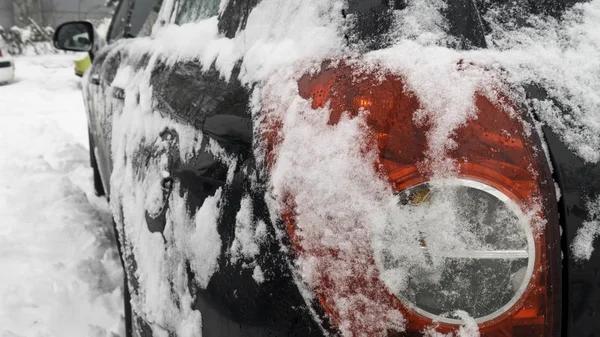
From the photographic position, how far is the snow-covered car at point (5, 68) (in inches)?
469

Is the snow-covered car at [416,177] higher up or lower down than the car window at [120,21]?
higher up

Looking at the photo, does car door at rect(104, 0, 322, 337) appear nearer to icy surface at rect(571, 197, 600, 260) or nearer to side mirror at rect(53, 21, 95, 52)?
icy surface at rect(571, 197, 600, 260)

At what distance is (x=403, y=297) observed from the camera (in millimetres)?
895

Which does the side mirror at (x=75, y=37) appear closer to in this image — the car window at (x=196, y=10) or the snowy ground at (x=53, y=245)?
the snowy ground at (x=53, y=245)

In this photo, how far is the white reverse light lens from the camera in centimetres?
86

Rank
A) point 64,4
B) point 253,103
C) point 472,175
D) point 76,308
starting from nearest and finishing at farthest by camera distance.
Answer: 1. point 472,175
2. point 253,103
3. point 76,308
4. point 64,4

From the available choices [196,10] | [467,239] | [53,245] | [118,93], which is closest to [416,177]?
[467,239]

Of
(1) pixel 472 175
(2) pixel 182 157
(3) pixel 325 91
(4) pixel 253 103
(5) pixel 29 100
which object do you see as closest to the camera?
(1) pixel 472 175

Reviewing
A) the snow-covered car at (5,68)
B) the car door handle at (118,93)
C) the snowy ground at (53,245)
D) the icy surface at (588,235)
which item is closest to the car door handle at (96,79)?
the car door handle at (118,93)

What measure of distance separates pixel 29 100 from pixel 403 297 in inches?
451

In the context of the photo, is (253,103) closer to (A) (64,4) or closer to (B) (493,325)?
(B) (493,325)

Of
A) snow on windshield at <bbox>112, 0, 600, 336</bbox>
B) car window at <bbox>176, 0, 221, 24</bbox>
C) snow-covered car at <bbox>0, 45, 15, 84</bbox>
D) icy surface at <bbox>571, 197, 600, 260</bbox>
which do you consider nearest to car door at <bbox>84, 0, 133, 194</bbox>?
car window at <bbox>176, 0, 221, 24</bbox>

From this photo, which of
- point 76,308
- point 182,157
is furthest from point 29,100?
point 182,157

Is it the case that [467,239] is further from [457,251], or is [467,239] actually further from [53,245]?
[53,245]
